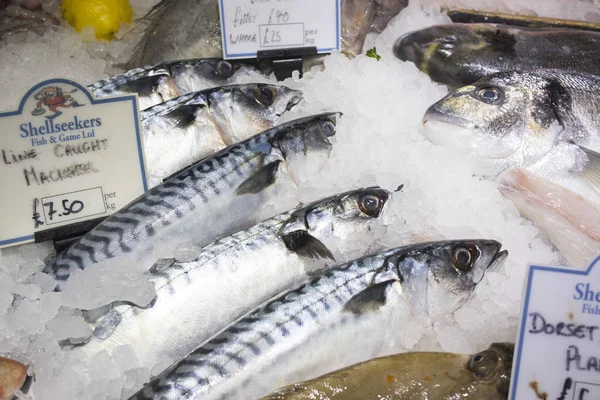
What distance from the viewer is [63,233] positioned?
1764 millimetres

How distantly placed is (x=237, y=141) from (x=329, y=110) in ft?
1.36

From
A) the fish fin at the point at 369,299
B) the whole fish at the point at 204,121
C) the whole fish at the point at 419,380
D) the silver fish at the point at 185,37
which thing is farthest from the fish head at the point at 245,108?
the whole fish at the point at 419,380

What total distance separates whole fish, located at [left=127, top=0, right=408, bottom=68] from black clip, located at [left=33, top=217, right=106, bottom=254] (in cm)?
103

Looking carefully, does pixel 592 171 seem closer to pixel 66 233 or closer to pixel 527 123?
pixel 527 123

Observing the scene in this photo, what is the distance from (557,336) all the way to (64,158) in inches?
60.9

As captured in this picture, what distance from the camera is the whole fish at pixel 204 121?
2031mm

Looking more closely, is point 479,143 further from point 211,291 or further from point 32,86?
point 32,86

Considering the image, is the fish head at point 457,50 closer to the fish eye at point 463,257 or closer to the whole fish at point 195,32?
the whole fish at point 195,32

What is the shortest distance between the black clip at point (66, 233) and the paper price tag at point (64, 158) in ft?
0.05

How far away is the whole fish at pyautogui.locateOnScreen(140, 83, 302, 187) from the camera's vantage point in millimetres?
2031

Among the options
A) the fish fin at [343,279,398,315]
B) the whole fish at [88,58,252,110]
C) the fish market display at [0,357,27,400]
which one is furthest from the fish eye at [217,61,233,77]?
the fish market display at [0,357,27,400]

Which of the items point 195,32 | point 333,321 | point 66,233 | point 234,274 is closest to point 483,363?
point 333,321

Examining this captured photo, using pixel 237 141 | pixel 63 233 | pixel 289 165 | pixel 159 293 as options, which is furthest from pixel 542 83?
pixel 63 233

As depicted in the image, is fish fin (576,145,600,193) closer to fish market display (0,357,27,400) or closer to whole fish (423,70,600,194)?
whole fish (423,70,600,194)
